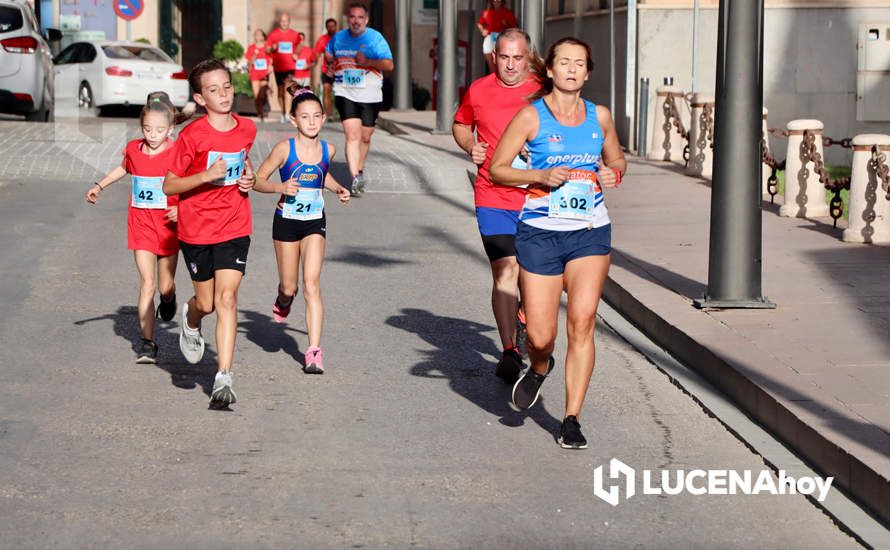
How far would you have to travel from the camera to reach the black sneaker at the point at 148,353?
9.39 m

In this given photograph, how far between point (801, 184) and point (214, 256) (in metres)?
9.02

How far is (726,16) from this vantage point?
10609mm

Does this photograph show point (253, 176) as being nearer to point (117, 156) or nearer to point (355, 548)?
point (355, 548)

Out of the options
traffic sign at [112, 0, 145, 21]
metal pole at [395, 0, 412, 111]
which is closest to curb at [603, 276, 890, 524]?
metal pole at [395, 0, 412, 111]

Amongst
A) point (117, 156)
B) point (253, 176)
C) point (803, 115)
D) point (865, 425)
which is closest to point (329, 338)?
point (253, 176)

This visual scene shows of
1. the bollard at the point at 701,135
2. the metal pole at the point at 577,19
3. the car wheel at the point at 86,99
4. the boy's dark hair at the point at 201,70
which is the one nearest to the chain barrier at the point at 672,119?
the bollard at the point at 701,135

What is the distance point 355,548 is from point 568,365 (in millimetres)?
1845

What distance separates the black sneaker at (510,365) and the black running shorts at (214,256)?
1.44m

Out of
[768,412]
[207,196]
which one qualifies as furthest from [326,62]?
[768,412]

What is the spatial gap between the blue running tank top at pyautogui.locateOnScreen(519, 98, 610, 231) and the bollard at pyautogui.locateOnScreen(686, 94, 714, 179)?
12.7 meters

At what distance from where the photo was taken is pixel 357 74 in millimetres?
17609

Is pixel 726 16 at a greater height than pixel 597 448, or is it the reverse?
pixel 726 16

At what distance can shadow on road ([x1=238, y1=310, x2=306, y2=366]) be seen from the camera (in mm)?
9898

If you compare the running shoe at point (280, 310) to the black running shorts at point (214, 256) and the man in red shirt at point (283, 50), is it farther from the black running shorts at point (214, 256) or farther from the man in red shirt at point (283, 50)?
the man in red shirt at point (283, 50)
